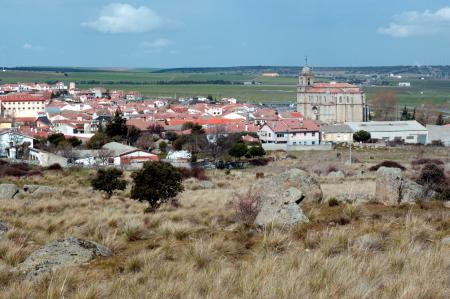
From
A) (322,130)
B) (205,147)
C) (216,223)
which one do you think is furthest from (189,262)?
(322,130)

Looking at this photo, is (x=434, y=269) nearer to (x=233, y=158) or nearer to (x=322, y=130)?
(x=233, y=158)

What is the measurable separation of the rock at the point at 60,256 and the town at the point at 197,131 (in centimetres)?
3866

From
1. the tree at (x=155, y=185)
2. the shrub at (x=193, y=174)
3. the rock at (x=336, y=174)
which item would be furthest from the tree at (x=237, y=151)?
the tree at (x=155, y=185)

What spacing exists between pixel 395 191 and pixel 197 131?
168ft

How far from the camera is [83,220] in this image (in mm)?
11336

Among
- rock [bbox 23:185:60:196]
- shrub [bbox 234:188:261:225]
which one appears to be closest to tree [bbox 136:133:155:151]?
rock [bbox 23:185:60:196]

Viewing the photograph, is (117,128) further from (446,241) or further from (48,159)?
(446,241)

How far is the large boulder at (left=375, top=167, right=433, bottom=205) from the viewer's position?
1348 centimetres

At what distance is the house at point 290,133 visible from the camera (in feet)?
214

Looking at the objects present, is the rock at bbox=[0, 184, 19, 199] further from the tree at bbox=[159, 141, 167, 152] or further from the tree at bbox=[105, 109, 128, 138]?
the tree at bbox=[105, 109, 128, 138]

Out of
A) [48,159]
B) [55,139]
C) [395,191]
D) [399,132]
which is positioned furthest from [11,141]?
[395,191]

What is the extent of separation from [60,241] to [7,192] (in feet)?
57.4

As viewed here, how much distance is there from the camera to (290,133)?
65.4 metres

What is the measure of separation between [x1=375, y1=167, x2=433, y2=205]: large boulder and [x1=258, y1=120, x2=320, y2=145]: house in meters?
51.0
